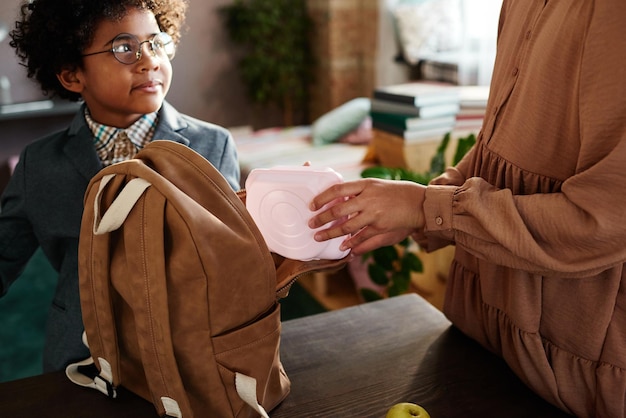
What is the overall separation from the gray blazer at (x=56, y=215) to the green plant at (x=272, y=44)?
364 cm

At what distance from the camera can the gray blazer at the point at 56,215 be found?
1.14 meters

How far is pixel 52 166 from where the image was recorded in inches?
45.6

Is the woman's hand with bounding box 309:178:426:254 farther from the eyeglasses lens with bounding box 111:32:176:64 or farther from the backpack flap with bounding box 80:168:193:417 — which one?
the eyeglasses lens with bounding box 111:32:176:64

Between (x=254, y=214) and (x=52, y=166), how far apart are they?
502 mm

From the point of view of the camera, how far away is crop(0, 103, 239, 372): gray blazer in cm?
114

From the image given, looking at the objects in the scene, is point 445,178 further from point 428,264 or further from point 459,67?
point 459,67

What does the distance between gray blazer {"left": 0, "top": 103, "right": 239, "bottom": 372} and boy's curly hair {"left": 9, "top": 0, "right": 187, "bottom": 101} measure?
0.14 m

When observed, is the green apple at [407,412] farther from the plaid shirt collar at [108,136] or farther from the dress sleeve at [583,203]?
the plaid shirt collar at [108,136]

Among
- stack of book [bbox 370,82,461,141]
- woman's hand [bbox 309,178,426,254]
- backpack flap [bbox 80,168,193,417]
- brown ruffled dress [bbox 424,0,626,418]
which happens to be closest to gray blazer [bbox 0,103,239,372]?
backpack flap [bbox 80,168,193,417]

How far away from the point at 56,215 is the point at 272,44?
387 centimetres

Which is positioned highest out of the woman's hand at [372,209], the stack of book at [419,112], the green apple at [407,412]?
the woman's hand at [372,209]

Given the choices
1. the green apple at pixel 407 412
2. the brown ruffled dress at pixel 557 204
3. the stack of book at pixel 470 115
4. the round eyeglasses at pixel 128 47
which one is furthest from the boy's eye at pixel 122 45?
the stack of book at pixel 470 115

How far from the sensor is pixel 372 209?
0.90 m

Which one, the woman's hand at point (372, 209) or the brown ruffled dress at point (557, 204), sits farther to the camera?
the woman's hand at point (372, 209)
